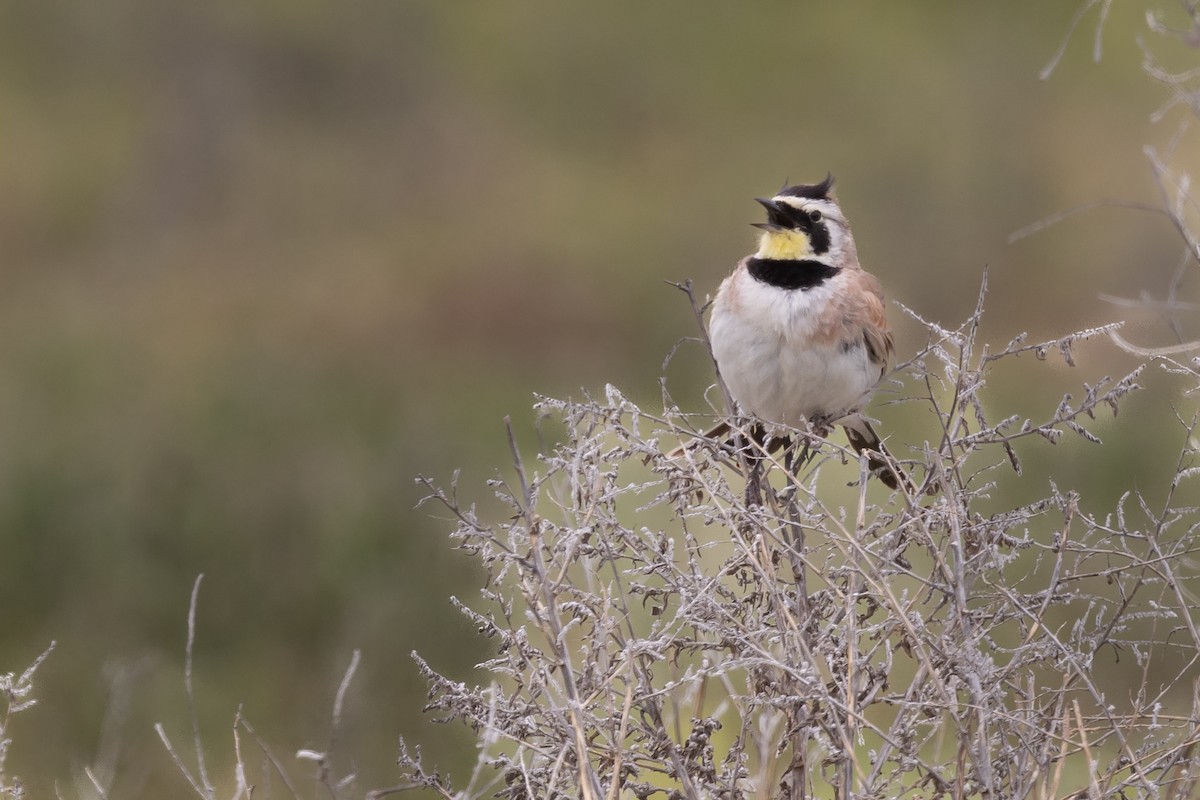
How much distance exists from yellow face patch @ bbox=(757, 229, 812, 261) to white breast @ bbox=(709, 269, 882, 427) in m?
0.11

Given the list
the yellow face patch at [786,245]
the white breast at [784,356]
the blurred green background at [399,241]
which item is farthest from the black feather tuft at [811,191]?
the blurred green background at [399,241]

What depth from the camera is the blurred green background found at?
8953mm

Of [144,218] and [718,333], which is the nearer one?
[718,333]

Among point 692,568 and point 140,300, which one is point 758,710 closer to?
point 692,568

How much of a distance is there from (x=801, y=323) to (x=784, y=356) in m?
0.11

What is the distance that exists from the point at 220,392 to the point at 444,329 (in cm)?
659

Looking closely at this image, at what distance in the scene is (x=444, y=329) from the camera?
60.2 ft

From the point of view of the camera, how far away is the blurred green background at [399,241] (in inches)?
352

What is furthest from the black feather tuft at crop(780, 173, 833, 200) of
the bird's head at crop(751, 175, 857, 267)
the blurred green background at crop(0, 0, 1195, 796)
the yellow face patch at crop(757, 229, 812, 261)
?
the blurred green background at crop(0, 0, 1195, 796)

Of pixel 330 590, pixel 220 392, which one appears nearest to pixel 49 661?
pixel 330 590

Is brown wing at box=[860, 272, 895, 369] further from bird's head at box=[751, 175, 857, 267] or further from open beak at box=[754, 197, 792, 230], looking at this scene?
open beak at box=[754, 197, 792, 230]

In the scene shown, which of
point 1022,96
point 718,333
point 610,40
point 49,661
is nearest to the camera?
point 718,333

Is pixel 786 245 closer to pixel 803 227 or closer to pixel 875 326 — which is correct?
pixel 803 227

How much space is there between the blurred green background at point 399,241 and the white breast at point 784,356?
3.79 m
